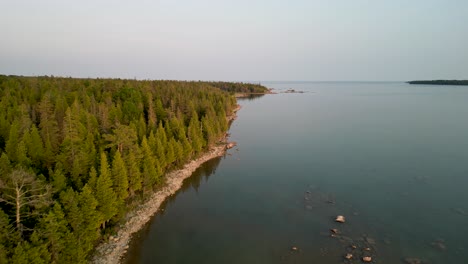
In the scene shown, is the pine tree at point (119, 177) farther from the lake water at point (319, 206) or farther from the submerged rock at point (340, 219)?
the submerged rock at point (340, 219)

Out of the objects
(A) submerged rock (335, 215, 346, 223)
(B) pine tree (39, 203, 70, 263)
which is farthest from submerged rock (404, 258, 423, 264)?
(B) pine tree (39, 203, 70, 263)

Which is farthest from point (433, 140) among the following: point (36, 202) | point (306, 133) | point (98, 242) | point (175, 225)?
point (36, 202)

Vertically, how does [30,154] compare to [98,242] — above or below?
above

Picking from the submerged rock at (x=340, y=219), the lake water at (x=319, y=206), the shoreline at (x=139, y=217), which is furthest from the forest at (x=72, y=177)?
the submerged rock at (x=340, y=219)

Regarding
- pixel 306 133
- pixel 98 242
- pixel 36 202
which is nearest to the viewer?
pixel 36 202

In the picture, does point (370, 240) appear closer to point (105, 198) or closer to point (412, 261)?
point (412, 261)

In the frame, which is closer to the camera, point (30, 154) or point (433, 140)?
point (30, 154)

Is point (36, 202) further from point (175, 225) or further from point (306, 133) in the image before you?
point (306, 133)
